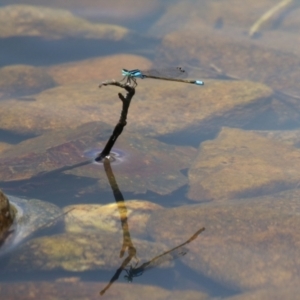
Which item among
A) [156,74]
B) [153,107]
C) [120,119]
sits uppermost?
[156,74]

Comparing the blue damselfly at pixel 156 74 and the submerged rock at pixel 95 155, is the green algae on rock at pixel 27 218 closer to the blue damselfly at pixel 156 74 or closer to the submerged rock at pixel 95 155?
the submerged rock at pixel 95 155

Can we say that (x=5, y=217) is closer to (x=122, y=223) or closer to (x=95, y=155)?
(x=122, y=223)

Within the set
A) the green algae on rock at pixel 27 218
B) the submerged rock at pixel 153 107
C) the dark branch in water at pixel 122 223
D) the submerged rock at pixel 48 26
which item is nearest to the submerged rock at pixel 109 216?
the dark branch in water at pixel 122 223

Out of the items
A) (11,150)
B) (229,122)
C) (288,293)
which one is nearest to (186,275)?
(288,293)

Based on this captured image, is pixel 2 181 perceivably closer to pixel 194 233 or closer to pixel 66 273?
pixel 66 273

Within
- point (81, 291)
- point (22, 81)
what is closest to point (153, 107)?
point (22, 81)

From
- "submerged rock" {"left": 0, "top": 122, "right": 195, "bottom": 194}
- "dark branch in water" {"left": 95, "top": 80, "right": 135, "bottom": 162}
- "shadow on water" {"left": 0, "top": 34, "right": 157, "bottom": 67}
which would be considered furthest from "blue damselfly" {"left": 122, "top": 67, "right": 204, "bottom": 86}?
"shadow on water" {"left": 0, "top": 34, "right": 157, "bottom": 67}

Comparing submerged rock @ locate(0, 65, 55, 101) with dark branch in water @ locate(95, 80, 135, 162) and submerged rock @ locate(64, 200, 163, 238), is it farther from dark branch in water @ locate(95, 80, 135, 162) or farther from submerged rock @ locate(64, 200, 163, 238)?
submerged rock @ locate(64, 200, 163, 238)
